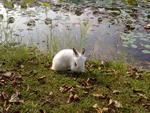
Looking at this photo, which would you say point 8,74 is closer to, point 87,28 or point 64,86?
point 64,86

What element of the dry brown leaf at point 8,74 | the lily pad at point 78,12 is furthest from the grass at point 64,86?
the lily pad at point 78,12

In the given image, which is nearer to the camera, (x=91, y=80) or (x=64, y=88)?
(x=64, y=88)

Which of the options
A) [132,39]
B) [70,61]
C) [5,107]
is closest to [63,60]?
[70,61]

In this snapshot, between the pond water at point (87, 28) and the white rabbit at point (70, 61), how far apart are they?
1.29m

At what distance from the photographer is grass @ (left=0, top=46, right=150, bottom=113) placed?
461 centimetres

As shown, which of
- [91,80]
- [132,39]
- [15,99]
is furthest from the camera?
[132,39]

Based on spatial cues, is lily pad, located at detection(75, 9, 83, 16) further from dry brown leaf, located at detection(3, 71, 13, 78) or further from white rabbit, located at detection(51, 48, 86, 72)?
dry brown leaf, located at detection(3, 71, 13, 78)

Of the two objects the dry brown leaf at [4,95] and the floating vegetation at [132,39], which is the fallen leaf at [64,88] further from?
the floating vegetation at [132,39]

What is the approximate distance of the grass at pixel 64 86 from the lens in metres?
4.61

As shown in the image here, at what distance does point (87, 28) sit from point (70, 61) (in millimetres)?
1489

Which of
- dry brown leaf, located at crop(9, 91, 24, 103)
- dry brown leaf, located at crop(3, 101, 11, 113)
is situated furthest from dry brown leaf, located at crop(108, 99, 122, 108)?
dry brown leaf, located at crop(3, 101, 11, 113)

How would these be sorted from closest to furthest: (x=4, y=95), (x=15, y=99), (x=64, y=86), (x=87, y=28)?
(x=15, y=99)
(x=4, y=95)
(x=64, y=86)
(x=87, y=28)

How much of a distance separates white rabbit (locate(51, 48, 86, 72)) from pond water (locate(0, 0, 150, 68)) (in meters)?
1.29

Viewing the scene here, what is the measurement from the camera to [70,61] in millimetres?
5918
